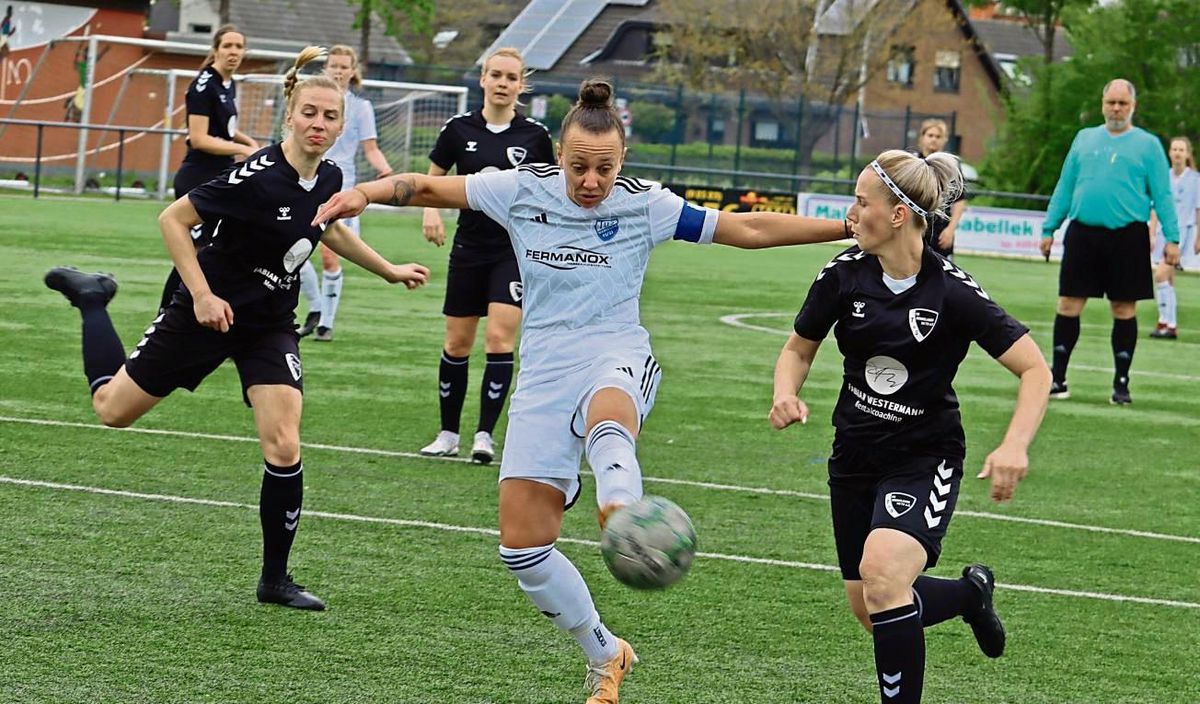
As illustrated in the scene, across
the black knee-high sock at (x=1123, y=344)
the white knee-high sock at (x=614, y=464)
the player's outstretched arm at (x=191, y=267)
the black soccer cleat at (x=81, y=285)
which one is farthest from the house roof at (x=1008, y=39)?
the white knee-high sock at (x=614, y=464)

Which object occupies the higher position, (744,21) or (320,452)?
(744,21)

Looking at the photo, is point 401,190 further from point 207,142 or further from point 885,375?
point 207,142

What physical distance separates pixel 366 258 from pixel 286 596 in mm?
1323

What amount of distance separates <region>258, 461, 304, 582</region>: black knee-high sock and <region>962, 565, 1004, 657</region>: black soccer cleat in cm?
236

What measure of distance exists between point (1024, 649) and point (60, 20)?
3841 centimetres

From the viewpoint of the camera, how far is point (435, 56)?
7425 centimetres

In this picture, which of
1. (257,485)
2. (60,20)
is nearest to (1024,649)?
(257,485)

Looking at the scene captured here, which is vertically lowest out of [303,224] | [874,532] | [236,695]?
[236,695]

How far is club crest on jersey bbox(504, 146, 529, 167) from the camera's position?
9.79 metres

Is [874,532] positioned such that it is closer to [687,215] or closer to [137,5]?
[687,215]

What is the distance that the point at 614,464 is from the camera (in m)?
5.03

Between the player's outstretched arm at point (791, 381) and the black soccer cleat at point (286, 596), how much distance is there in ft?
6.17

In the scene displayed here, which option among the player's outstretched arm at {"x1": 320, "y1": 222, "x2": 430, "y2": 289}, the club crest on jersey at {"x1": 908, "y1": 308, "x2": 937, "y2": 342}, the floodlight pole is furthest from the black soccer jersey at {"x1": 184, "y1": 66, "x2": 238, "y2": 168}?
the floodlight pole

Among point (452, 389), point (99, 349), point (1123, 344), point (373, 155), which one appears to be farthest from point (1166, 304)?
point (99, 349)
